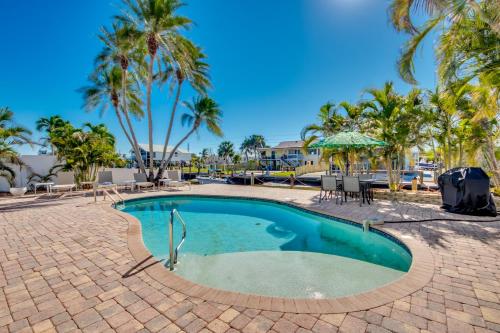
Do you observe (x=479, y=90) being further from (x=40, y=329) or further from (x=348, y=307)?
(x=40, y=329)

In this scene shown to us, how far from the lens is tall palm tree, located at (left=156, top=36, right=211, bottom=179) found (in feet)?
46.7

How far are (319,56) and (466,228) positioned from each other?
44.3 feet

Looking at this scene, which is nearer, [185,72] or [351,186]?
[351,186]

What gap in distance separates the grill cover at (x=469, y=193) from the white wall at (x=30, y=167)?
19891 millimetres

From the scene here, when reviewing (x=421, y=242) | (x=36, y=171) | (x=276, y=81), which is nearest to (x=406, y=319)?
(x=421, y=242)

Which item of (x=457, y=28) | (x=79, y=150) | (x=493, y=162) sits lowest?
(x=493, y=162)

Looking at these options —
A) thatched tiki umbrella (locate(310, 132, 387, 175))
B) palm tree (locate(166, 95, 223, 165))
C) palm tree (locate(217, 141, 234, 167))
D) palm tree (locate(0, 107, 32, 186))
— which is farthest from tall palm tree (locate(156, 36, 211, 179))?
palm tree (locate(217, 141, 234, 167))

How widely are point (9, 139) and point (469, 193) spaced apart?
764 inches

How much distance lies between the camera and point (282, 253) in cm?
524

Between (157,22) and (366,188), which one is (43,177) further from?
(366,188)

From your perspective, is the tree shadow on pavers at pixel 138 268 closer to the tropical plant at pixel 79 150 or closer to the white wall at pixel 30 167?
the tropical plant at pixel 79 150

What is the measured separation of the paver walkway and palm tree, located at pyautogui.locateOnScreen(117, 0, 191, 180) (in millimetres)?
12590

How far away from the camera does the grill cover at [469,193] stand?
6.38 meters

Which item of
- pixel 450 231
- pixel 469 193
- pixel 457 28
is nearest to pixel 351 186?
pixel 469 193
